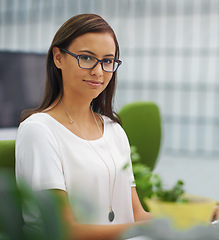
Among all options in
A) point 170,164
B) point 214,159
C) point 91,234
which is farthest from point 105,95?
point 214,159

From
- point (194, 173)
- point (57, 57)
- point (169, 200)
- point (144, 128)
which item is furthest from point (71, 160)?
point (194, 173)

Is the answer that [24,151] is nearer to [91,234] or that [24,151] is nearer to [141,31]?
[91,234]

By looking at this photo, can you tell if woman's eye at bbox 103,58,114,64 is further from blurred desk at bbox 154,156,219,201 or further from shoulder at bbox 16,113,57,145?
blurred desk at bbox 154,156,219,201

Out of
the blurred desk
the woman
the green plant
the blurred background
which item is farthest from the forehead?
the blurred background

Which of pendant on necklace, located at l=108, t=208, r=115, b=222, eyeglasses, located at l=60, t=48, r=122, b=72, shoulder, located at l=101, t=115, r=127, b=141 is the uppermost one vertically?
eyeglasses, located at l=60, t=48, r=122, b=72

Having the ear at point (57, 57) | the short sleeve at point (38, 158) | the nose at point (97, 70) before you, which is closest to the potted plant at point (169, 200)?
the short sleeve at point (38, 158)

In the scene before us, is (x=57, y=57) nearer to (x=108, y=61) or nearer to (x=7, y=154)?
(x=108, y=61)

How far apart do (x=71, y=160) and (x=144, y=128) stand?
1.13 m

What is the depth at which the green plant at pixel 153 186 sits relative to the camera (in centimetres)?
54

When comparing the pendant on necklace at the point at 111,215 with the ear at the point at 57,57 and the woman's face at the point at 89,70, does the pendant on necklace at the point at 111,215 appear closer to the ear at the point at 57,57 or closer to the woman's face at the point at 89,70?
the woman's face at the point at 89,70

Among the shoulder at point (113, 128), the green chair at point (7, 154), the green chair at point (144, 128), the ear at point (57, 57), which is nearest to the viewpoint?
→ the green chair at point (7, 154)

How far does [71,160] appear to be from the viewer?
118 centimetres

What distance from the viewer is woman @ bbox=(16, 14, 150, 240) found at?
1086 millimetres

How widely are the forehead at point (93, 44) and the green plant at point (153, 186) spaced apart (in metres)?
0.67
